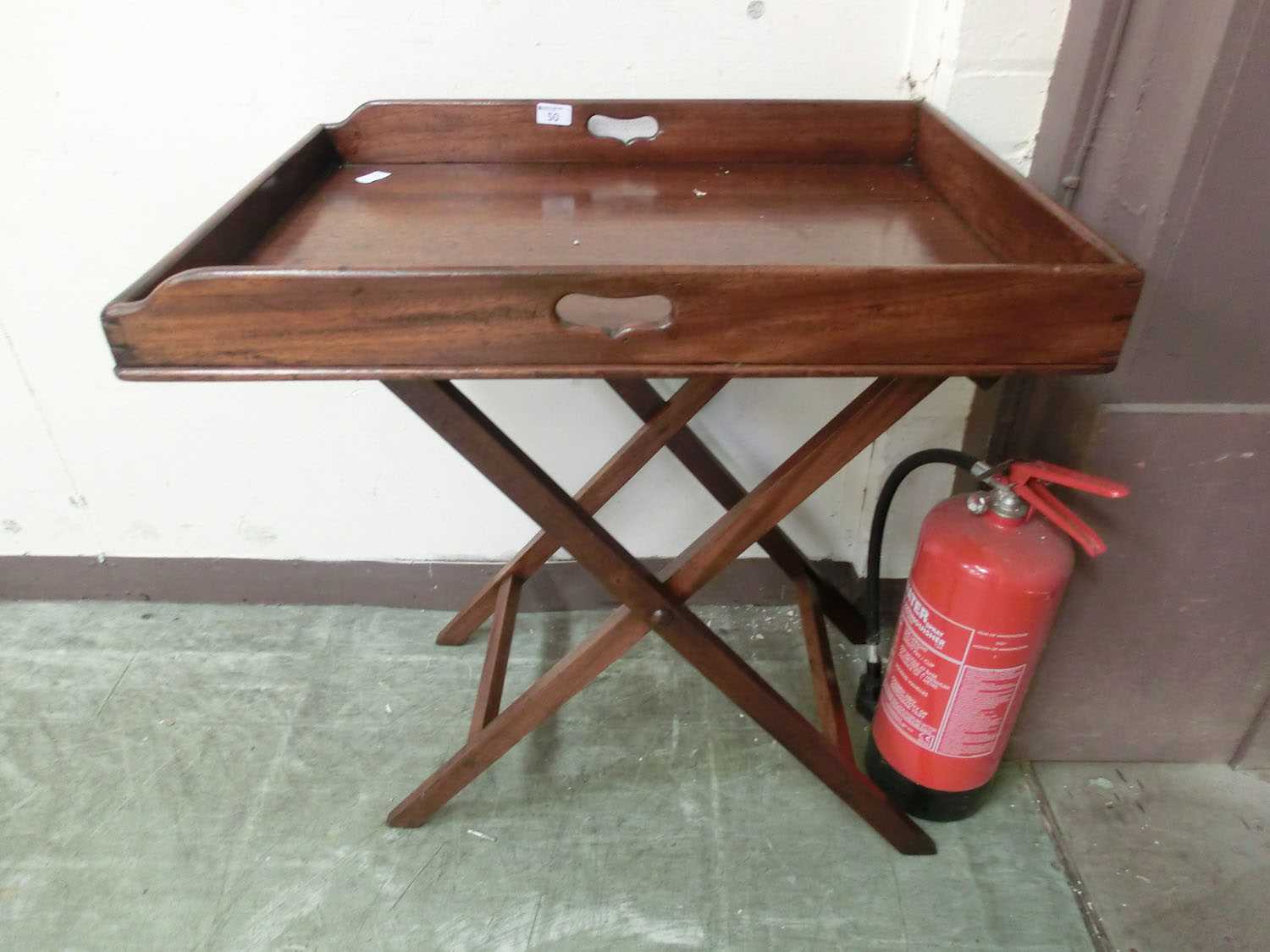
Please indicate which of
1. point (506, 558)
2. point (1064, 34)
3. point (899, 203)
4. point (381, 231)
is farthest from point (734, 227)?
point (506, 558)

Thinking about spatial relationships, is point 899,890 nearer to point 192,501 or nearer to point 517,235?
point 517,235

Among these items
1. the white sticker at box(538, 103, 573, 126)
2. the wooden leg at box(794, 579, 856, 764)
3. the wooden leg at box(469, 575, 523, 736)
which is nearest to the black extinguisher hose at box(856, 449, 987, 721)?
the wooden leg at box(794, 579, 856, 764)

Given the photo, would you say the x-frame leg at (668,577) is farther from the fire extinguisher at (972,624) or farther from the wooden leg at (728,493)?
the wooden leg at (728,493)

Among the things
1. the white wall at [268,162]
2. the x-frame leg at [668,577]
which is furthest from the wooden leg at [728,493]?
the x-frame leg at [668,577]

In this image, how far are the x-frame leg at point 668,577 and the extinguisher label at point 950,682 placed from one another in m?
0.12

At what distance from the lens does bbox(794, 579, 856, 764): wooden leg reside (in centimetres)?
131

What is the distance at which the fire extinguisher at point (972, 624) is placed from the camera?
3.52ft

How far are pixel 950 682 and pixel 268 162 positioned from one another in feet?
4.05

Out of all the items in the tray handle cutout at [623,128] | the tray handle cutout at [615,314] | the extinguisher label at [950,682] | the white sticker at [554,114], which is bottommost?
the extinguisher label at [950,682]

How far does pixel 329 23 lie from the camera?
1.24 meters

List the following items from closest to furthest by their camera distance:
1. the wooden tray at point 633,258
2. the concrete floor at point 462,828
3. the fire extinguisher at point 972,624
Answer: the wooden tray at point 633,258 < the fire extinguisher at point 972,624 < the concrete floor at point 462,828

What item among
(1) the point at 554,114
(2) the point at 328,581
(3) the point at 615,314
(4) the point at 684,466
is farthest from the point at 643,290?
(2) the point at 328,581

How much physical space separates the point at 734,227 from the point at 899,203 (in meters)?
0.23

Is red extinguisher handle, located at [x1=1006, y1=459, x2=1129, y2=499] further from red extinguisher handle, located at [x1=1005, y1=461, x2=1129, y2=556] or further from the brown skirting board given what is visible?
the brown skirting board
